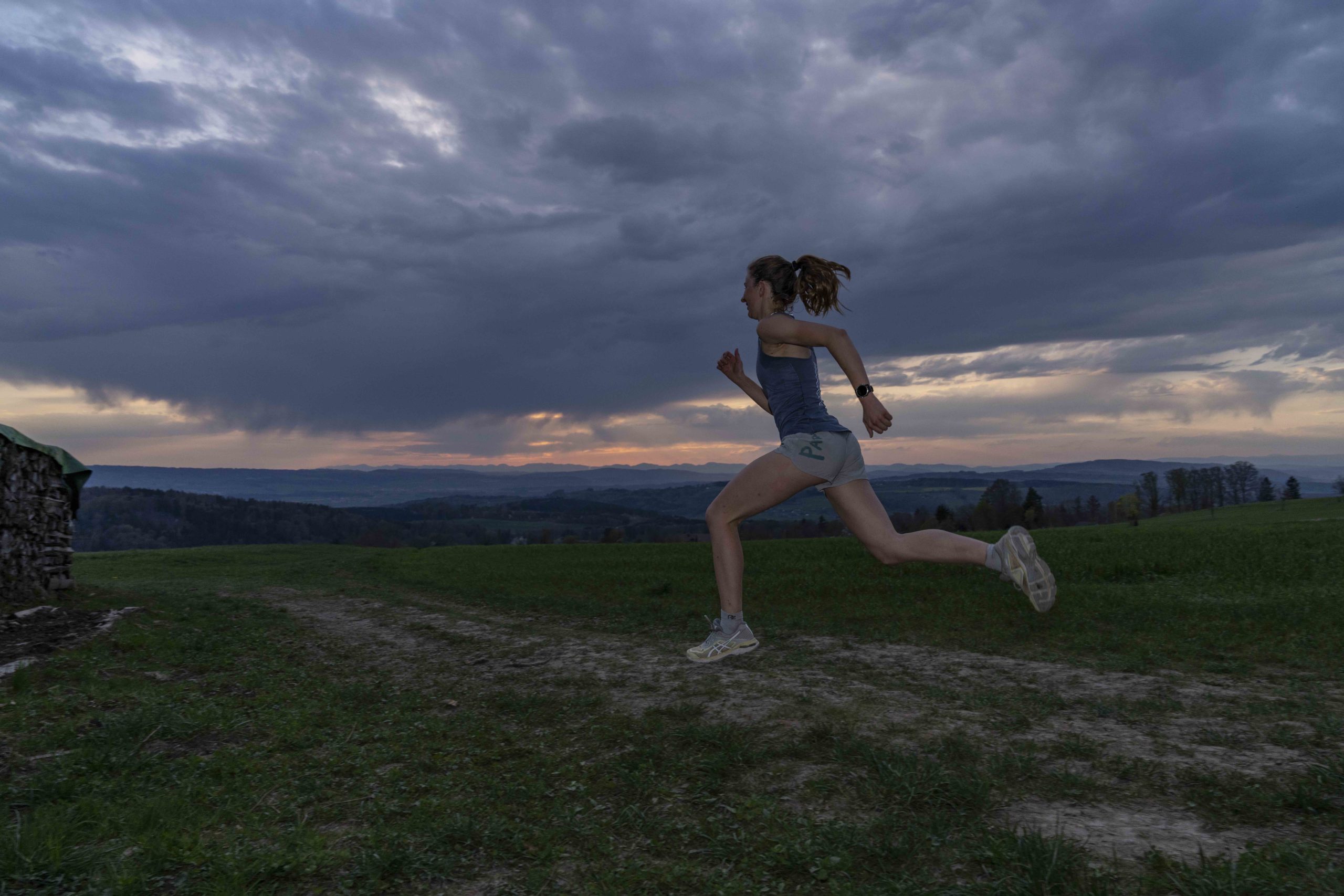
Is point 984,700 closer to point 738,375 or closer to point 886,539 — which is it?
point 886,539

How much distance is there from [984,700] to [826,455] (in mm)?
1909

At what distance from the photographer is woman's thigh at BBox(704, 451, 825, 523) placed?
16.8 feet

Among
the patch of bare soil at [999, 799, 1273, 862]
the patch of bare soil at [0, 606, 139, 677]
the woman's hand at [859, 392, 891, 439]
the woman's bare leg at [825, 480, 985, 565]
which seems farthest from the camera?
the patch of bare soil at [0, 606, 139, 677]

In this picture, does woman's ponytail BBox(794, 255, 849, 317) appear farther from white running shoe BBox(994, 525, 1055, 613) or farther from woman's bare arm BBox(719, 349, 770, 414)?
white running shoe BBox(994, 525, 1055, 613)

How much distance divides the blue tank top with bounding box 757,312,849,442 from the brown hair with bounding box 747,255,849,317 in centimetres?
27

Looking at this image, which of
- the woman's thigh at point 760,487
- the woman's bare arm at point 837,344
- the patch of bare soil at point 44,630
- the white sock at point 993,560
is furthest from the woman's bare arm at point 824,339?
the patch of bare soil at point 44,630

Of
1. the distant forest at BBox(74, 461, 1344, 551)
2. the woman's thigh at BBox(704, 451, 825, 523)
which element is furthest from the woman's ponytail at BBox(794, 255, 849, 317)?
the distant forest at BBox(74, 461, 1344, 551)

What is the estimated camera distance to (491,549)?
25.8m

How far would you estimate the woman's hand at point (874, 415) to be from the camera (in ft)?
15.4

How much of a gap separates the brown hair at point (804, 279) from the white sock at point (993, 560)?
7.59 feet

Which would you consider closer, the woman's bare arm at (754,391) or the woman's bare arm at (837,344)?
the woman's bare arm at (837,344)

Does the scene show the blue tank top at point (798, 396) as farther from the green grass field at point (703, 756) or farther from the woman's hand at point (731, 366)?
the green grass field at point (703, 756)

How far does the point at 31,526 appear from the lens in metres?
8.77

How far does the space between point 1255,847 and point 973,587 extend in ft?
23.7
